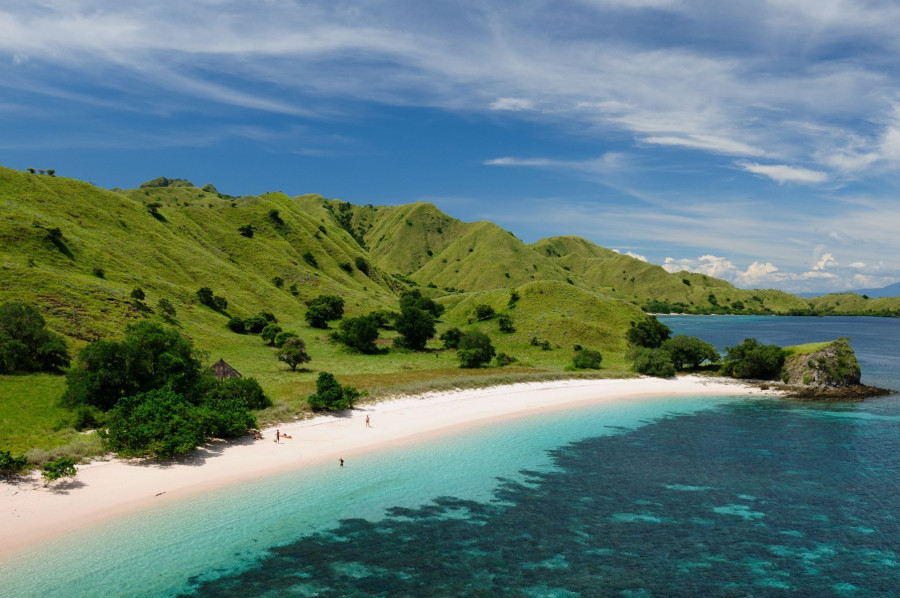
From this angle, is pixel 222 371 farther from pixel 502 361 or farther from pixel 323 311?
pixel 323 311

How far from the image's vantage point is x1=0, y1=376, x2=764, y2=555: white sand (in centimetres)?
2444

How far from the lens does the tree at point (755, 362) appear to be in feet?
224

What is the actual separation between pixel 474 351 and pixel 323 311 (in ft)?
132

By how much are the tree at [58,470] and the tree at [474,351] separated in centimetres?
5160

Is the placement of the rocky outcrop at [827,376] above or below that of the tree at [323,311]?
below

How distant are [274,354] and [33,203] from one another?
196ft

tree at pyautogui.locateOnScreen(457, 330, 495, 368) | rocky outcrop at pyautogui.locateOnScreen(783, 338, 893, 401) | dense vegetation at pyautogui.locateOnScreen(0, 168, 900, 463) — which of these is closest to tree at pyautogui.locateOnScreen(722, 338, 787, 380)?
rocky outcrop at pyautogui.locateOnScreen(783, 338, 893, 401)

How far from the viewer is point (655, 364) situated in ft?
237

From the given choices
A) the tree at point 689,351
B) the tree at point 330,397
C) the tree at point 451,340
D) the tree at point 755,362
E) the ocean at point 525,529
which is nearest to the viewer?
A: the ocean at point 525,529

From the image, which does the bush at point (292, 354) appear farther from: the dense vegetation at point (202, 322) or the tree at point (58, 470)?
the tree at point (58, 470)

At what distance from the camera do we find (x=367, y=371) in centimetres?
6519

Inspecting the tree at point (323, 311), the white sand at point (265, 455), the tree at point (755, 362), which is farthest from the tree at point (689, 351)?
the tree at point (323, 311)

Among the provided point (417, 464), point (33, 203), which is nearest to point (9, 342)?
point (417, 464)

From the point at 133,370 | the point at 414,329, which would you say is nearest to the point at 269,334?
the point at 414,329
